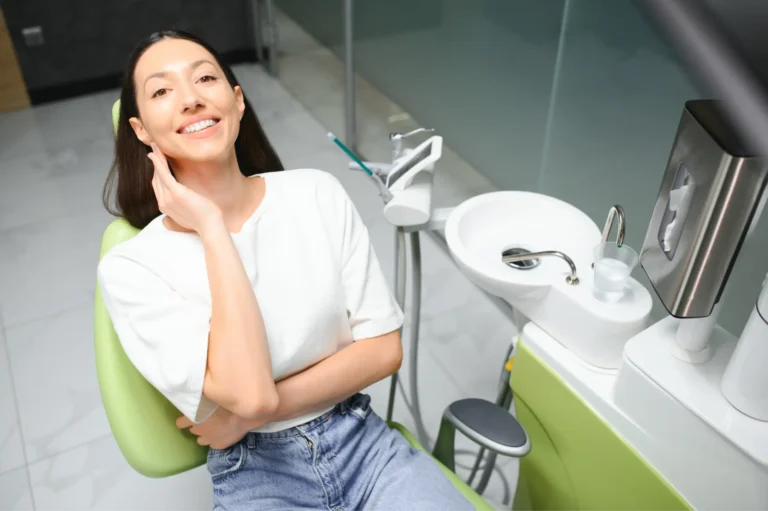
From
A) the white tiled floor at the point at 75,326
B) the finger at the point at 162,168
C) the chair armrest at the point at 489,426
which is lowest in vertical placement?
the white tiled floor at the point at 75,326

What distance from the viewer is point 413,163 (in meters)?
1.38

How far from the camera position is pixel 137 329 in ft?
3.47

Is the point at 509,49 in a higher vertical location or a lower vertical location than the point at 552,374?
higher

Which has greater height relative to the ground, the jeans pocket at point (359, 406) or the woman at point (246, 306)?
the woman at point (246, 306)

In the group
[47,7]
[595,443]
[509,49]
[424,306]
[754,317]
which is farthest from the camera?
[47,7]

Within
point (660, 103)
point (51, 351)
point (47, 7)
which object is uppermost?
point (660, 103)

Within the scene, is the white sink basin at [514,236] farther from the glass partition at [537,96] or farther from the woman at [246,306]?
the glass partition at [537,96]

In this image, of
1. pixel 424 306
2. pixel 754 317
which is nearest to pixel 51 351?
pixel 424 306

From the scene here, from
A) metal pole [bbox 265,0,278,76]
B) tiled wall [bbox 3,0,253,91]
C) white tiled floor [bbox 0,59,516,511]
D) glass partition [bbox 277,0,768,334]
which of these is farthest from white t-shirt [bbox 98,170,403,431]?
tiled wall [bbox 3,0,253,91]

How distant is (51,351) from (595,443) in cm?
186

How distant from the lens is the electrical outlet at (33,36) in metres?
3.59

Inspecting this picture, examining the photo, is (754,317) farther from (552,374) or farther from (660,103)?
(660,103)

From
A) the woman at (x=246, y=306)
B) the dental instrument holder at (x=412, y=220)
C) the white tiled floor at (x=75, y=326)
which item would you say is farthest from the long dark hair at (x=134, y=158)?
the white tiled floor at (x=75, y=326)

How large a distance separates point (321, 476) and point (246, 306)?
0.36m
